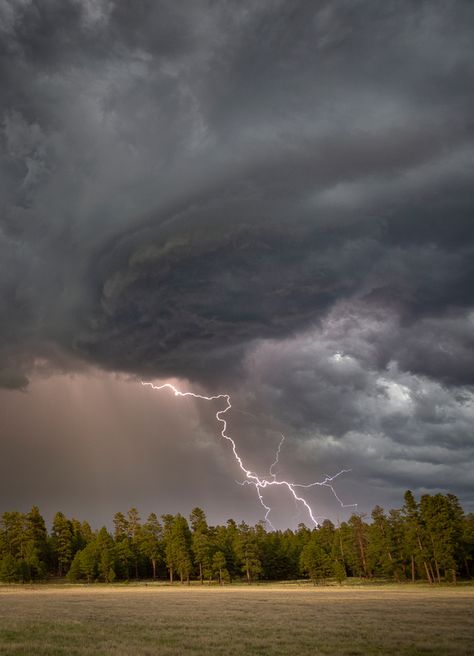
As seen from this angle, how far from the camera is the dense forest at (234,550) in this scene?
295 ft

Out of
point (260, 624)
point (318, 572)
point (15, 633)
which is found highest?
point (15, 633)

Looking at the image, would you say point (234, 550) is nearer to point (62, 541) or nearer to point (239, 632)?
point (62, 541)

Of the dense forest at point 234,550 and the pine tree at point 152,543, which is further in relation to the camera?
the pine tree at point 152,543

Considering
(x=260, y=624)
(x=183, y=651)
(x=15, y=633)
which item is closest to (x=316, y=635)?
(x=260, y=624)

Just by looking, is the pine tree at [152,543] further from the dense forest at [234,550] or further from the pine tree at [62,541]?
the pine tree at [62,541]

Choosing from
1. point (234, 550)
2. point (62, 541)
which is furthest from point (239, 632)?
point (62, 541)

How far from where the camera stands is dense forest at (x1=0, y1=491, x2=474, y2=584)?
295 feet

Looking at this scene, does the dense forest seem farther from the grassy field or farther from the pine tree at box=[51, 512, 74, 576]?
the grassy field

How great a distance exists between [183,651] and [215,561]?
86815mm

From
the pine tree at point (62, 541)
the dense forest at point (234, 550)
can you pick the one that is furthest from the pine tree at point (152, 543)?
the pine tree at point (62, 541)

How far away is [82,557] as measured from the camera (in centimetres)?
9931

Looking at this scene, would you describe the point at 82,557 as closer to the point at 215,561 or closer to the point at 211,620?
the point at 215,561

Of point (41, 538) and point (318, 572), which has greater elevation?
point (41, 538)

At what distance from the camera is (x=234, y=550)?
A: 106625mm
